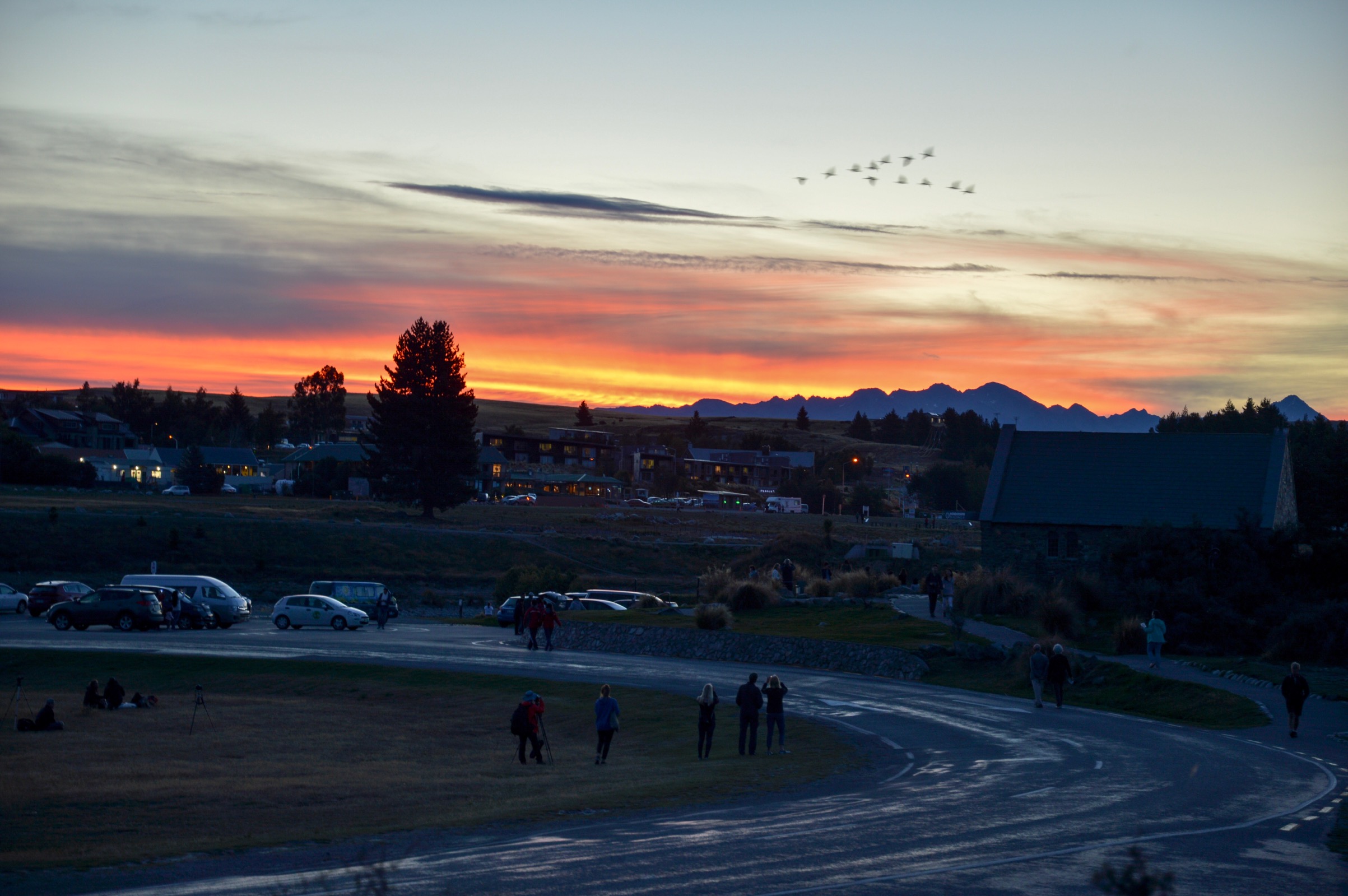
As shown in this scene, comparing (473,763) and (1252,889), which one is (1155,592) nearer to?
(473,763)

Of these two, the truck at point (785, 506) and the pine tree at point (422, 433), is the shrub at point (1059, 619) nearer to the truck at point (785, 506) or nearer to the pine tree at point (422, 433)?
the pine tree at point (422, 433)

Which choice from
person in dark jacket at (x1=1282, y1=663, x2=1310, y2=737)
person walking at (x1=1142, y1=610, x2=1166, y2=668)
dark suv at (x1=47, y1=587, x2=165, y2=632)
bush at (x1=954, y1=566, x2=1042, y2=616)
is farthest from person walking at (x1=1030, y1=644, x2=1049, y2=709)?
dark suv at (x1=47, y1=587, x2=165, y2=632)

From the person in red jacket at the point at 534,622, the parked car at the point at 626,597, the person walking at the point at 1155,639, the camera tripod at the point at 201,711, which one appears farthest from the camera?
the parked car at the point at 626,597

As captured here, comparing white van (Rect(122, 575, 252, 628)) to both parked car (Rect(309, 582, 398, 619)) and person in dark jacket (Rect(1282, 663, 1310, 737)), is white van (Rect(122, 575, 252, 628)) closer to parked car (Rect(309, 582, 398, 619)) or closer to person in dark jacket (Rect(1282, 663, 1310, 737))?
parked car (Rect(309, 582, 398, 619))

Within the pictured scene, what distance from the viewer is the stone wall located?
36469 mm

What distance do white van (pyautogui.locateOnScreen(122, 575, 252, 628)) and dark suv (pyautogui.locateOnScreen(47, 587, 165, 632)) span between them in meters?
2.09

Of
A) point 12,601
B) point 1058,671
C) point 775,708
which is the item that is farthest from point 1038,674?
point 12,601

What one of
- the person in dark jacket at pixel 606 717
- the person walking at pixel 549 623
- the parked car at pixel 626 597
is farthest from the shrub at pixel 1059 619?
the person in dark jacket at pixel 606 717

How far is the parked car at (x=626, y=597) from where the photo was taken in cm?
5238

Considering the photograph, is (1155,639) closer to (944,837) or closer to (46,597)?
(944,837)

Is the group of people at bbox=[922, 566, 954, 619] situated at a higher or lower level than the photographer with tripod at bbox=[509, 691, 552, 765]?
higher

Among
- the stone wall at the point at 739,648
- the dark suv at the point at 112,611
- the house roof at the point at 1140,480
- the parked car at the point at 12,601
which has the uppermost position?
the house roof at the point at 1140,480

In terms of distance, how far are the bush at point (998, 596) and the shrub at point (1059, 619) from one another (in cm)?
545

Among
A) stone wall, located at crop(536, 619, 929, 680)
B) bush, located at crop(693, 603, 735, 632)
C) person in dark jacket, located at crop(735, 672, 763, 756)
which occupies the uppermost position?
person in dark jacket, located at crop(735, 672, 763, 756)
